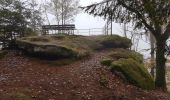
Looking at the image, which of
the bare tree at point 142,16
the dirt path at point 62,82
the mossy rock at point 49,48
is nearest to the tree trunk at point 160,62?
the bare tree at point 142,16

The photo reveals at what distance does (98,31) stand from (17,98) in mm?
29447

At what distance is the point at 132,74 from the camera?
15.4 metres

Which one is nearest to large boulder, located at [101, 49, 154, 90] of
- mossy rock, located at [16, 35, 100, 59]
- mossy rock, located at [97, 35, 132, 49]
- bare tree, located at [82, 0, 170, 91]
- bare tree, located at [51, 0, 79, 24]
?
bare tree, located at [82, 0, 170, 91]

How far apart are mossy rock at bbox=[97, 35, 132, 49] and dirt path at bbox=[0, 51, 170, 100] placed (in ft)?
19.6

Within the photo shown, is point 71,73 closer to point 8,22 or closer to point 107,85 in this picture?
point 107,85

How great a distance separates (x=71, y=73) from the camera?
1428 centimetres

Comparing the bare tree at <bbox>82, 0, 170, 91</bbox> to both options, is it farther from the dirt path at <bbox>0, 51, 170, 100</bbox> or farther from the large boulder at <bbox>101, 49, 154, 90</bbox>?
the dirt path at <bbox>0, 51, 170, 100</bbox>

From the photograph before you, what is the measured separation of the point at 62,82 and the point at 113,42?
10.4 meters

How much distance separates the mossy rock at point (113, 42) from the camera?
2248cm

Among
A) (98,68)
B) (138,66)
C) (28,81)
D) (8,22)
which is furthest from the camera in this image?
(8,22)

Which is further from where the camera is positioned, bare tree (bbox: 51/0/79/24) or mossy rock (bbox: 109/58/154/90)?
bare tree (bbox: 51/0/79/24)

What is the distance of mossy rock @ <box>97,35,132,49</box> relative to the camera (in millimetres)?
22478

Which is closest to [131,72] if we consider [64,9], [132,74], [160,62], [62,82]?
[132,74]

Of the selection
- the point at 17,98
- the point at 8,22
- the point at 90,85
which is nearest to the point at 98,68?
the point at 90,85
